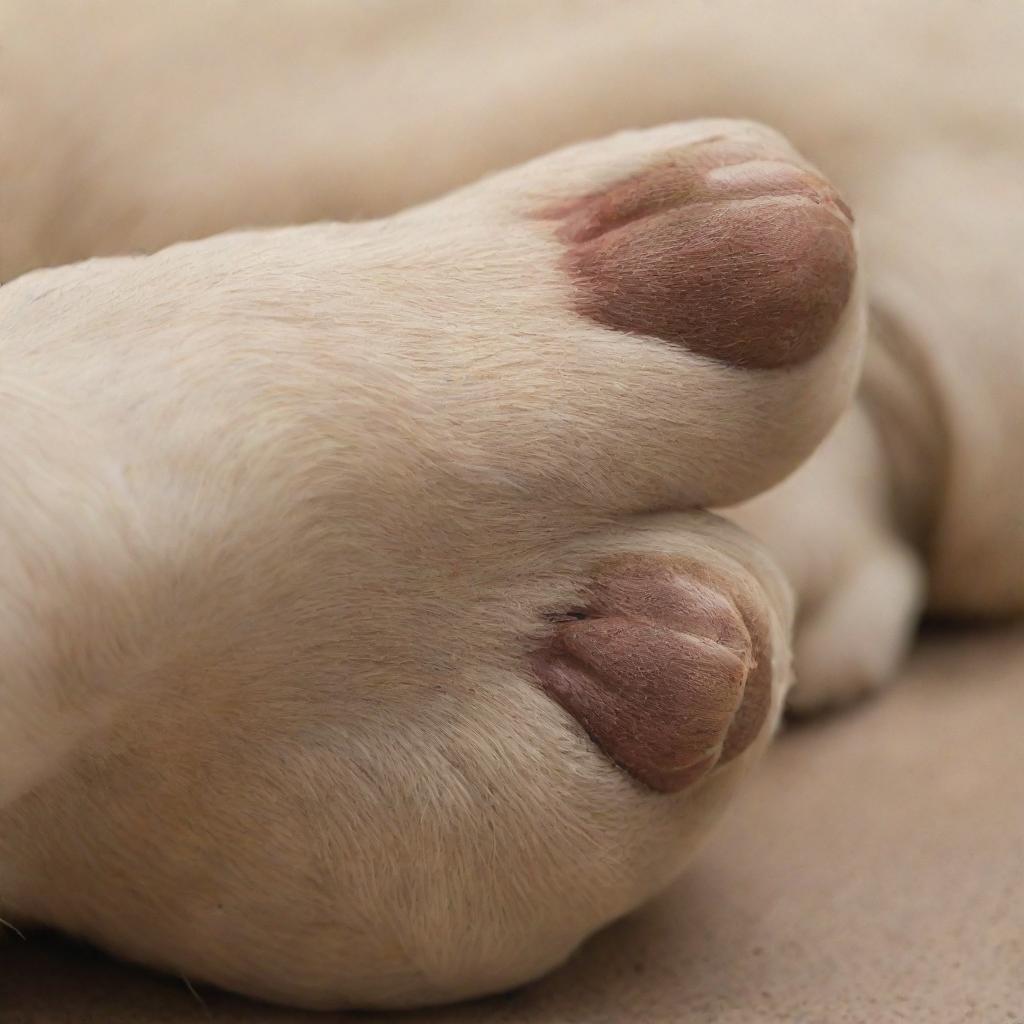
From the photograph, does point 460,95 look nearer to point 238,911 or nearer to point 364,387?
point 364,387

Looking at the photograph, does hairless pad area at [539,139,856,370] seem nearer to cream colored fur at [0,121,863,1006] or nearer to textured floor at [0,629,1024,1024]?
cream colored fur at [0,121,863,1006]

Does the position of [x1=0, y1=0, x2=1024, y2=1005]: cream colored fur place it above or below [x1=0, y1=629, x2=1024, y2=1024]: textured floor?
above

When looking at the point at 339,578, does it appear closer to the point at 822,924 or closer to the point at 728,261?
the point at 728,261

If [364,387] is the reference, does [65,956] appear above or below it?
below

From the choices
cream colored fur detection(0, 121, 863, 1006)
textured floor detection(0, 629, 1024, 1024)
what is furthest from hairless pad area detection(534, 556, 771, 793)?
textured floor detection(0, 629, 1024, 1024)

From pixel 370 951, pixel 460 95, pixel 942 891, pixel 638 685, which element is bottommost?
pixel 942 891

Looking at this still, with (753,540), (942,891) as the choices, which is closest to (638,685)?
(753,540)
